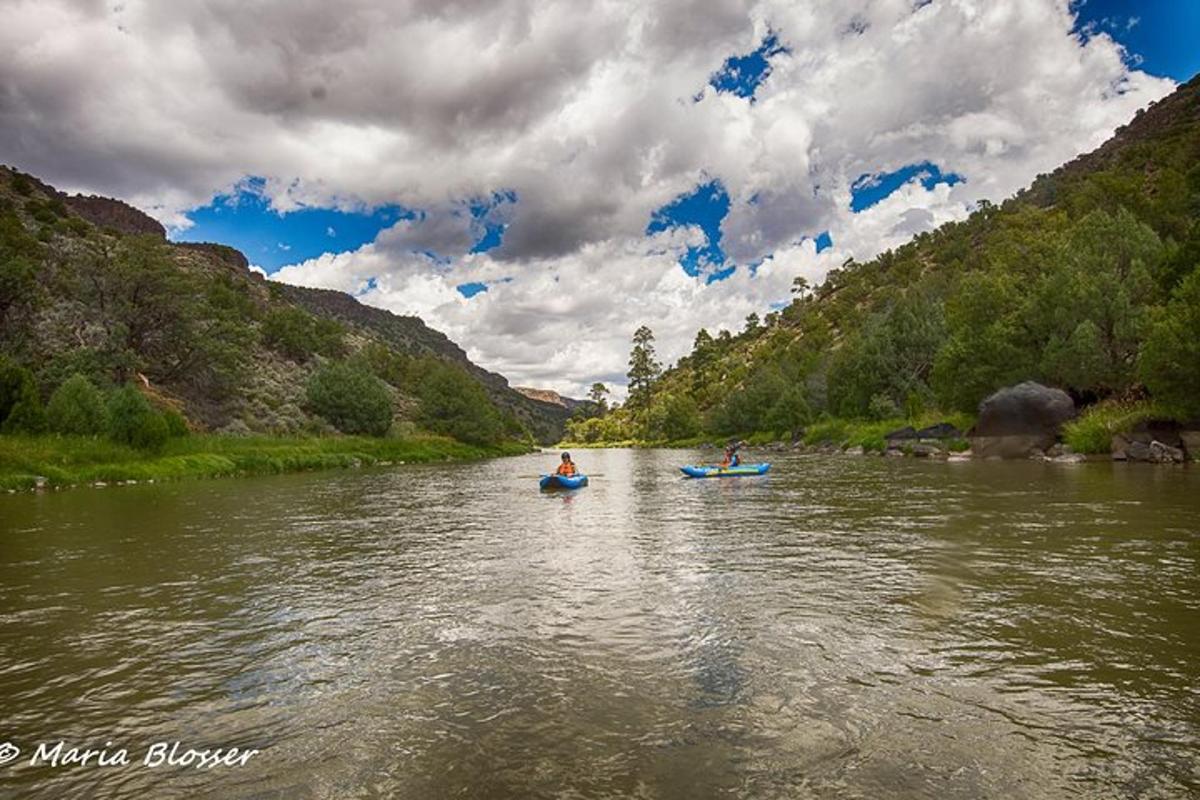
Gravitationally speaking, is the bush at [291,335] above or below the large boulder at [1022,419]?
above

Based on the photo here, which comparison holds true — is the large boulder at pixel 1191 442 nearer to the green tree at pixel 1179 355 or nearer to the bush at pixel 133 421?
the green tree at pixel 1179 355

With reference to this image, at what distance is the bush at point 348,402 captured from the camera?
72062 mm

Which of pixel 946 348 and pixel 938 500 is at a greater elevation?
pixel 946 348

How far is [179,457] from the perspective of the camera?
42312mm

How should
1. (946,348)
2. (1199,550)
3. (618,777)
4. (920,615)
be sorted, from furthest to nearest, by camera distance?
(946,348)
(1199,550)
(920,615)
(618,777)

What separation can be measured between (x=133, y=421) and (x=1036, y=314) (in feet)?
194

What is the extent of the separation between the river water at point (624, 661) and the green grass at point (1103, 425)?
2182 centimetres

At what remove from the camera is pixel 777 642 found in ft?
27.7

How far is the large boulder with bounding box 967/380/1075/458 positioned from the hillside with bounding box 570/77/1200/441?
267 centimetres

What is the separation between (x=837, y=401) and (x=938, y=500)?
193 feet

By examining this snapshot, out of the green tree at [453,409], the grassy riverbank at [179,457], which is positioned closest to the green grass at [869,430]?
the green tree at [453,409]

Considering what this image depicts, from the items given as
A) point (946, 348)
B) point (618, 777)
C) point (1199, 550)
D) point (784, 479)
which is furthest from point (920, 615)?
point (946, 348)

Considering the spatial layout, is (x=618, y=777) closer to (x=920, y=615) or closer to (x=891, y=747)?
(x=891, y=747)
